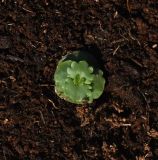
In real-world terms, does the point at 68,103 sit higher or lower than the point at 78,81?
lower

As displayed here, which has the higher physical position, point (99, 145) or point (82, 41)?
point (82, 41)

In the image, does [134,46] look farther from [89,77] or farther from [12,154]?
[12,154]

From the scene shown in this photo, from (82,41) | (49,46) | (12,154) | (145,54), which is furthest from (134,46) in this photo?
(12,154)

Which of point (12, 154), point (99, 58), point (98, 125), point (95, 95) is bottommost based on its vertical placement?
point (12, 154)
